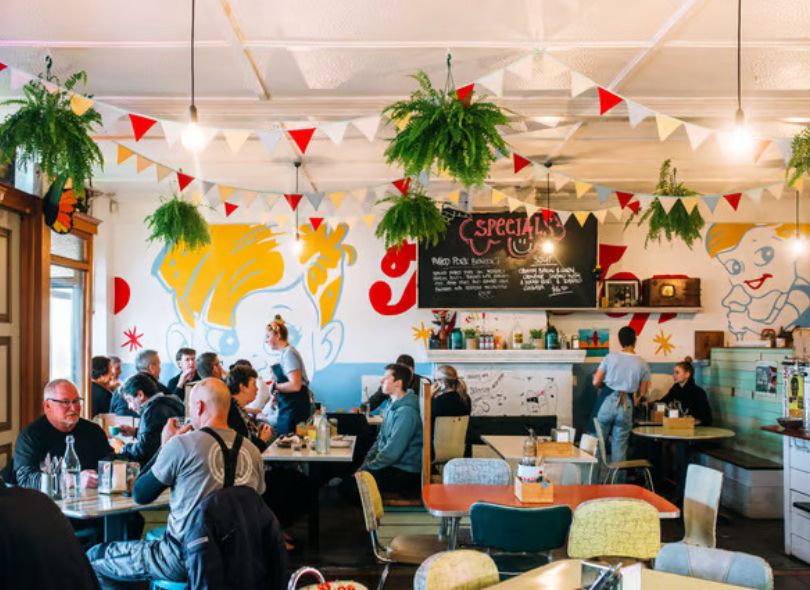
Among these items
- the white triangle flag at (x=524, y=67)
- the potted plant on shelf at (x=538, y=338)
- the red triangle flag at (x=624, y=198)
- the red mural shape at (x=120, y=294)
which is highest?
the white triangle flag at (x=524, y=67)

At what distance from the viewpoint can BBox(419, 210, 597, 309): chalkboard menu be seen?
9117 mm

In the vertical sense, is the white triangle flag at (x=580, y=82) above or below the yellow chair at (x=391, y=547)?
above

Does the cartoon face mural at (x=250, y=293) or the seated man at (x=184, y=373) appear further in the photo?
the cartoon face mural at (x=250, y=293)

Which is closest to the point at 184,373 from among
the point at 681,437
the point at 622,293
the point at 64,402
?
the point at 64,402

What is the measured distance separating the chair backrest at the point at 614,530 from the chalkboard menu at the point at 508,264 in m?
5.48

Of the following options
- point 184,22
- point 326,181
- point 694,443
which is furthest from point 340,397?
point 184,22

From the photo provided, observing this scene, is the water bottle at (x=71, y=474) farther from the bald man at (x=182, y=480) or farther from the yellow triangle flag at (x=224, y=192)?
the yellow triangle flag at (x=224, y=192)

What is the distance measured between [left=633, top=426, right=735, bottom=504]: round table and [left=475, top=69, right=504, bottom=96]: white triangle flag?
14.1ft

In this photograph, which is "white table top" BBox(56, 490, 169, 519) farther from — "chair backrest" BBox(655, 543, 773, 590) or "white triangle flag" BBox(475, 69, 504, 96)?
"white triangle flag" BBox(475, 69, 504, 96)

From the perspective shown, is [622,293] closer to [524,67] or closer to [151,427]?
[524,67]

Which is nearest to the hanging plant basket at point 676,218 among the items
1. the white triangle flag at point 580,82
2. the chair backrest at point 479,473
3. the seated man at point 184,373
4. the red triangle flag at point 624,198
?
the red triangle flag at point 624,198

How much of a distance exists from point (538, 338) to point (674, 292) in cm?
170

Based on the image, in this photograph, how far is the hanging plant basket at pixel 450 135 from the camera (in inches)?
148

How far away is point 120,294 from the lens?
943 cm
